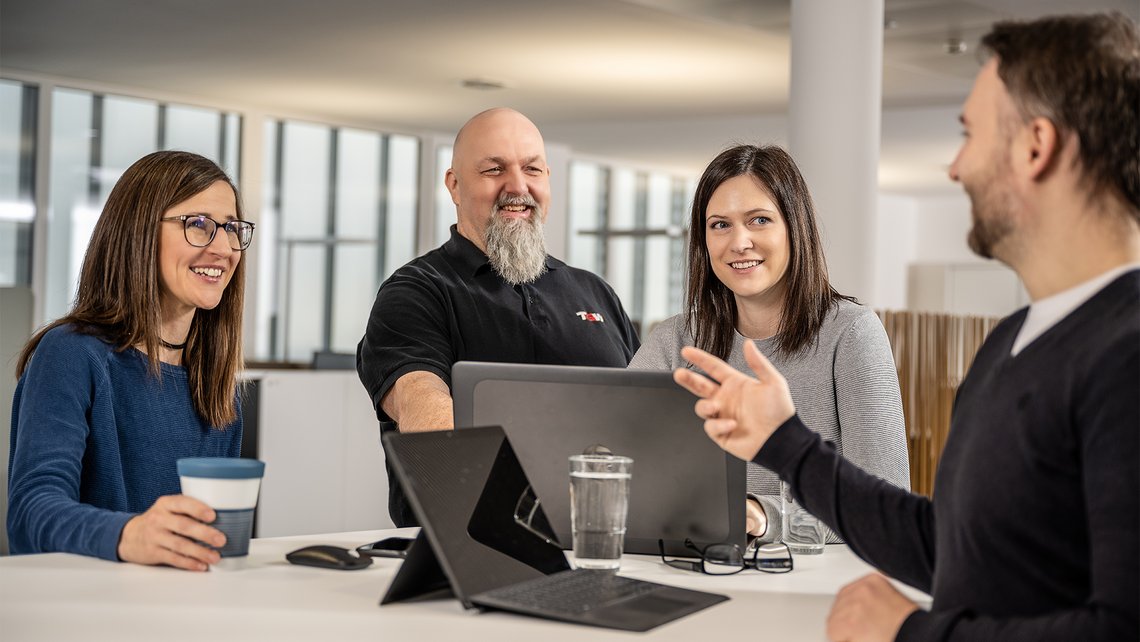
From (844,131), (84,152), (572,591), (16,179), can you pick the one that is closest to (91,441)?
(572,591)

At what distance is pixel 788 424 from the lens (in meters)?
1.50

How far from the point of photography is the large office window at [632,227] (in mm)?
13250

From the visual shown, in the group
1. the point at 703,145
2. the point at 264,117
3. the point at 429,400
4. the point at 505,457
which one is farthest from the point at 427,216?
the point at 505,457

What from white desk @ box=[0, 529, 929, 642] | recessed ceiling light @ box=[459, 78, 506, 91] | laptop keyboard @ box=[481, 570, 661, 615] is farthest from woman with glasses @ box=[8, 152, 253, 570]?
recessed ceiling light @ box=[459, 78, 506, 91]

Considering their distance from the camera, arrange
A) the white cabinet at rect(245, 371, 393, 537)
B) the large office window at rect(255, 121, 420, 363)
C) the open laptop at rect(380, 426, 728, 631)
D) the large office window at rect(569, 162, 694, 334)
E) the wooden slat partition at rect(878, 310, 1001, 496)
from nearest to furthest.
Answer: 1. the open laptop at rect(380, 426, 728, 631)
2. the wooden slat partition at rect(878, 310, 1001, 496)
3. the white cabinet at rect(245, 371, 393, 537)
4. the large office window at rect(255, 121, 420, 363)
5. the large office window at rect(569, 162, 694, 334)

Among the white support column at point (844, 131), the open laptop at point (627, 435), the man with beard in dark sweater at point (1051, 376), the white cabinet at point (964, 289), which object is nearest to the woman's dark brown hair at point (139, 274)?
the open laptop at point (627, 435)

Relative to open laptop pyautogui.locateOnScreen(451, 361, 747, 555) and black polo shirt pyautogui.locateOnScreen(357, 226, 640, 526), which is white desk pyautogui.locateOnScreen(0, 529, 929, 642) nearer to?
open laptop pyautogui.locateOnScreen(451, 361, 747, 555)

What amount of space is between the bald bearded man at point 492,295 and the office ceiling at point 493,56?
11.2 feet

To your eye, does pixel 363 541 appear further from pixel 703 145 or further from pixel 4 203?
pixel 703 145

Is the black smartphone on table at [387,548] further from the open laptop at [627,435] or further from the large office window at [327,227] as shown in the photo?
the large office window at [327,227]

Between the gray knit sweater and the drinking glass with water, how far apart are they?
0.57 m

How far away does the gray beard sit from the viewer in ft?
9.57

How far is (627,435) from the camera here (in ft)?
5.80

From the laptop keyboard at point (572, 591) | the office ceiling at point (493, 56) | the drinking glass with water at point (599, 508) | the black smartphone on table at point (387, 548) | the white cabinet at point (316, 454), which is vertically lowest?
the white cabinet at point (316, 454)
